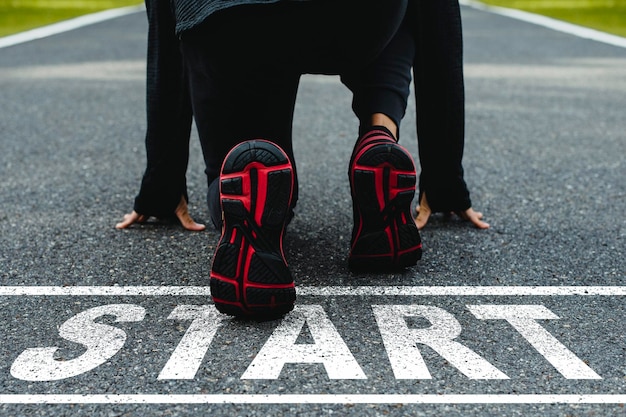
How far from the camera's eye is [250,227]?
254 centimetres

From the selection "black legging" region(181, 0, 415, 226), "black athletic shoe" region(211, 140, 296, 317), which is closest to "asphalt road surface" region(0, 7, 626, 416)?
"black athletic shoe" region(211, 140, 296, 317)

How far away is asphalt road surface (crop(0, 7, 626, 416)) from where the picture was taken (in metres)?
2.21

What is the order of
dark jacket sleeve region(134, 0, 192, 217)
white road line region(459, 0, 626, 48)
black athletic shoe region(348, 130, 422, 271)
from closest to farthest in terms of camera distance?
black athletic shoe region(348, 130, 422, 271) → dark jacket sleeve region(134, 0, 192, 217) → white road line region(459, 0, 626, 48)

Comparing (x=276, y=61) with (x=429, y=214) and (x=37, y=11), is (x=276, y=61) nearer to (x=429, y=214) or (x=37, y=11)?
(x=429, y=214)

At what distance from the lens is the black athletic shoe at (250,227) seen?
2.51 metres

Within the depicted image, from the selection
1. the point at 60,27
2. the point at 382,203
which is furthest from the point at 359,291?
the point at 60,27

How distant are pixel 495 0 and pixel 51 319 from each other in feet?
86.5

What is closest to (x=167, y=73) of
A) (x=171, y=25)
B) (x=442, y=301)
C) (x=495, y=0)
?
(x=171, y=25)

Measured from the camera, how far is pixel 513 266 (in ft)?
10.6

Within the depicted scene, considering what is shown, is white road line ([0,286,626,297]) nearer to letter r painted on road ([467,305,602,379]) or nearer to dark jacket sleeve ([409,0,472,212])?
letter r painted on road ([467,305,602,379])

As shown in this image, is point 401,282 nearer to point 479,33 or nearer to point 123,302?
point 123,302

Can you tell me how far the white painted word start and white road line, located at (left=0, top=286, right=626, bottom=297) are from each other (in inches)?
5.1

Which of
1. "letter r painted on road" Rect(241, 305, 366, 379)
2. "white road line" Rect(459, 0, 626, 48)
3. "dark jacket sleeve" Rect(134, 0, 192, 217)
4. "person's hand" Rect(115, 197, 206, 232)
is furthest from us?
"white road line" Rect(459, 0, 626, 48)

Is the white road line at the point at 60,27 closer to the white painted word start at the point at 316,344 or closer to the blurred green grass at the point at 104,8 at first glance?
the blurred green grass at the point at 104,8
